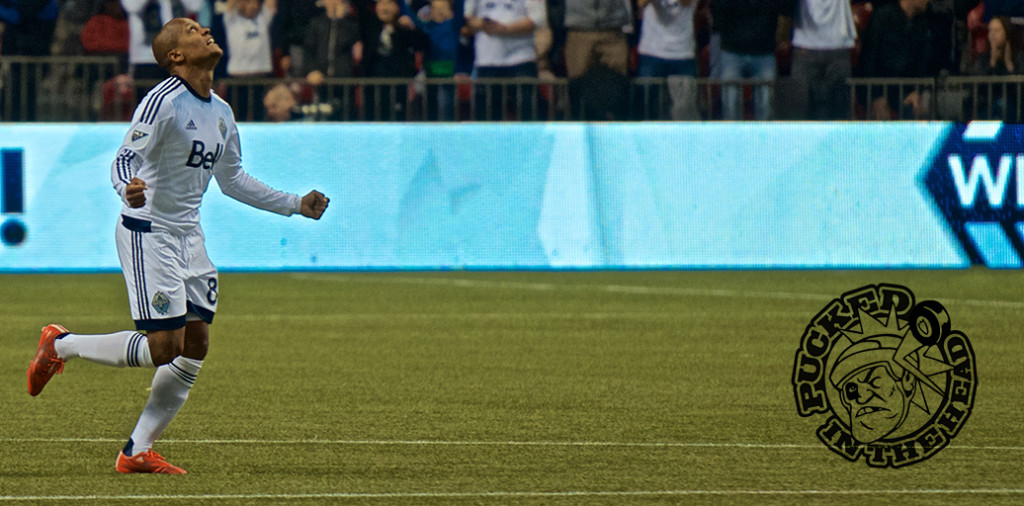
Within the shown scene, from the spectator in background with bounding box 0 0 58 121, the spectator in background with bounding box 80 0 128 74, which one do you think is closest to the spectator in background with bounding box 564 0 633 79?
the spectator in background with bounding box 80 0 128 74

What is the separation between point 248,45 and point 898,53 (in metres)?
6.73

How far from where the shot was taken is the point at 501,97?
1884 cm

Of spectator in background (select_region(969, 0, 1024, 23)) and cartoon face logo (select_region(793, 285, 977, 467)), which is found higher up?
spectator in background (select_region(969, 0, 1024, 23))

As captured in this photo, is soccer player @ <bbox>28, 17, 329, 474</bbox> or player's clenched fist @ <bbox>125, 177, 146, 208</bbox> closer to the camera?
player's clenched fist @ <bbox>125, 177, 146, 208</bbox>

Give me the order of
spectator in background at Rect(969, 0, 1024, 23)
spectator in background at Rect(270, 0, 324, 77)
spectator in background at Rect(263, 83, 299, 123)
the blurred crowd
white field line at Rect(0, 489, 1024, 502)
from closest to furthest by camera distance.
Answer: white field line at Rect(0, 489, 1024, 502) < the blurred crowd < spectator in background at Rect(263, 83, 299, 123) < spectator in background at Rect(270, 0, 324, 77) < spectator in background at Rect(969, 0, 1024, 23)

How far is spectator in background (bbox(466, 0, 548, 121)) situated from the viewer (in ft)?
61.3

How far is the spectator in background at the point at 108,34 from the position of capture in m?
19.1

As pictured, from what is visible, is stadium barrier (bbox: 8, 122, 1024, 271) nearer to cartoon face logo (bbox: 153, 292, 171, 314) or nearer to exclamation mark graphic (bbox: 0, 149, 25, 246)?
exclamation mark graphic (bbox: 0, 149, 25, 246)

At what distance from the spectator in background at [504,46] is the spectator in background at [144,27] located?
3.15 metres

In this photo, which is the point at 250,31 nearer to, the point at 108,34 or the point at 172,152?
the point at 108,34

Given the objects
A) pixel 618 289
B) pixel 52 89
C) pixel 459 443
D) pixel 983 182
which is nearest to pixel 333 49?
pixel 52 89

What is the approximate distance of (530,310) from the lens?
49.3ft

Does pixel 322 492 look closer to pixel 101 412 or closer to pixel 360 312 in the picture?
pixel 101 412

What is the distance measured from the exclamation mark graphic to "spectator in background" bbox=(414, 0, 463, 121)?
4.13 metres
